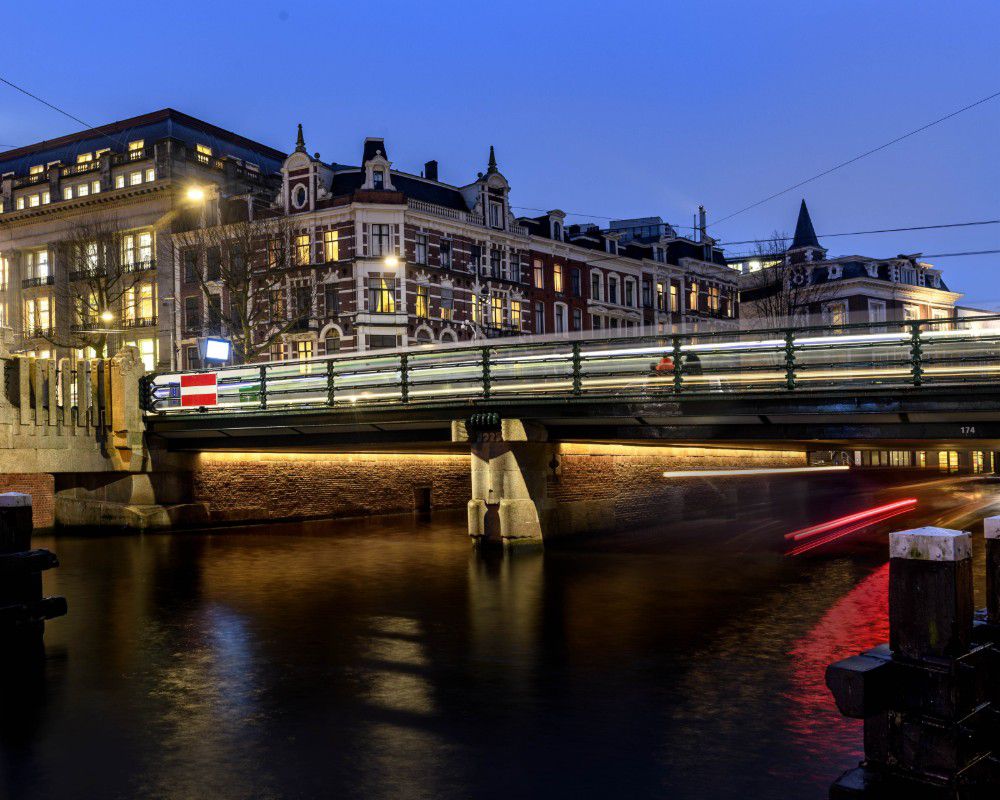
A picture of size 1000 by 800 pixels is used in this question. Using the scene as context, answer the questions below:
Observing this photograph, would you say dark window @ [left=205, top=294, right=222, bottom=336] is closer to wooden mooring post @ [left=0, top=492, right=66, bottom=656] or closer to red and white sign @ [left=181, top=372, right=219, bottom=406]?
red and white sign @ [left=181, top=372, right=219, bottom=406]

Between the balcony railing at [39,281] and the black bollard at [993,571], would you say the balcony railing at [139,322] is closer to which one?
the balcony railing at [39,281]

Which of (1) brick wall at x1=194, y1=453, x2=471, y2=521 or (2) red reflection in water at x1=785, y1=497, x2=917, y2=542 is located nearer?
(2) red reflection in water at x1=785, y1=497, x2=917, y2=542

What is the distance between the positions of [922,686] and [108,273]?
188ft

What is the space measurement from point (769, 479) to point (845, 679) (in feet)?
132

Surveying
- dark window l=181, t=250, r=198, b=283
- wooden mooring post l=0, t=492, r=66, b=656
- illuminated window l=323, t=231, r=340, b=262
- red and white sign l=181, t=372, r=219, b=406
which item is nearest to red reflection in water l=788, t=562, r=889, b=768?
wooden mooring post l=0, t=492, r=66, b=656

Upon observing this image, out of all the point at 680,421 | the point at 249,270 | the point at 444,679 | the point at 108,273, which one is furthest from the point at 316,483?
the point at 108,273

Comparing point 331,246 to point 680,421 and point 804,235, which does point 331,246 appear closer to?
point 680,421

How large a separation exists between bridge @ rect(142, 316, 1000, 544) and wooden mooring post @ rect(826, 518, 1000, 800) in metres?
13.3

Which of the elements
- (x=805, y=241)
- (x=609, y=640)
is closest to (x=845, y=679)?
(x=609, y=640)

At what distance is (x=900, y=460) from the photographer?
74.6 metres

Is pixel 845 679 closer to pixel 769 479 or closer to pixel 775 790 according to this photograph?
pixel 775 790

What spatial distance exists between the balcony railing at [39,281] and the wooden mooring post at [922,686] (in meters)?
67.7

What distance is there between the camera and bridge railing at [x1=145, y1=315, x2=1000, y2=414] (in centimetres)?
2020

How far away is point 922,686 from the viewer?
711cm
